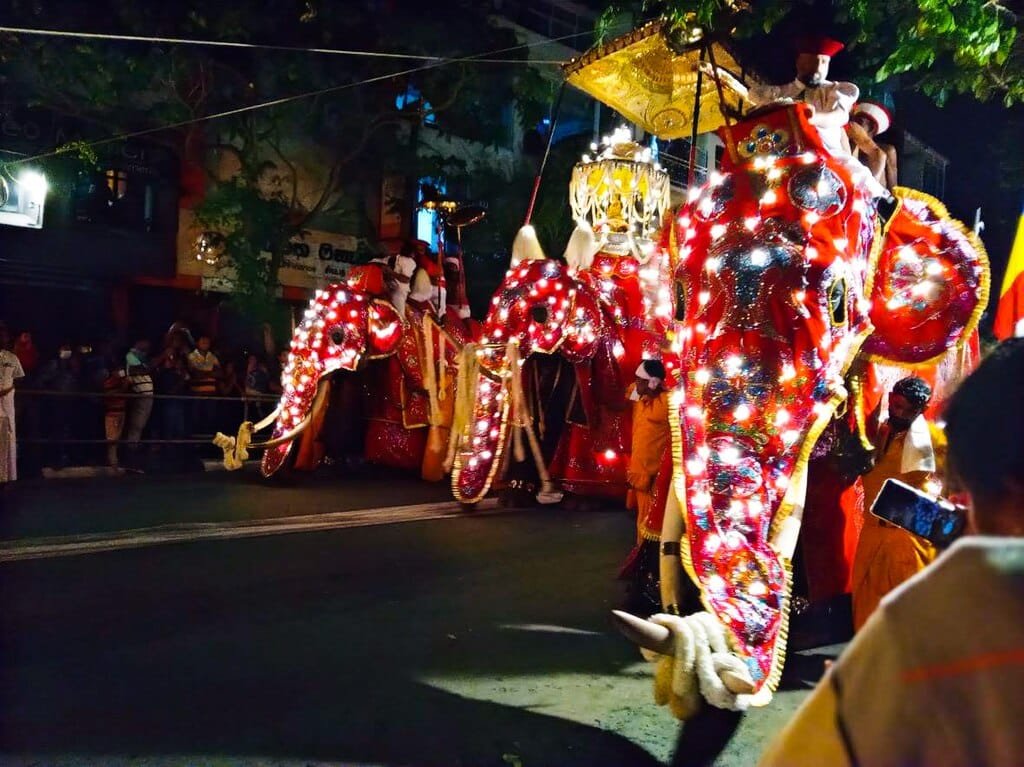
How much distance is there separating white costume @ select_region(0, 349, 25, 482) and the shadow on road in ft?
12.0

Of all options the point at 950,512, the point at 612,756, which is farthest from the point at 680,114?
the point at 950,512

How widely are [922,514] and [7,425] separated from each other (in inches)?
339

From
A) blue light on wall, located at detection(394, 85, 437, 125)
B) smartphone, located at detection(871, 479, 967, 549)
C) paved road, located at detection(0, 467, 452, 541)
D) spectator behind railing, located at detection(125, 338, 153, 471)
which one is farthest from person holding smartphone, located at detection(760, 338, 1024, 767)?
blue light on wall, located at detection(394, 85, 437, 125)

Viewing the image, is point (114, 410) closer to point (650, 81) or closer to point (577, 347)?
point (577, 347)

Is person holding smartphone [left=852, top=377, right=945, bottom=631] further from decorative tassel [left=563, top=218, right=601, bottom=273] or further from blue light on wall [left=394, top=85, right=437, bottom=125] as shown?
blue light on wall [left=394, top=85, right=437, bottom=125]

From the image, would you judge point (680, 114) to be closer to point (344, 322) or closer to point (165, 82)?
point (344, 322)

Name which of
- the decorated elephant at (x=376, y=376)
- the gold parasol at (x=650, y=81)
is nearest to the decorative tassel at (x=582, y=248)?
the gold parasol at (x=650, y=81)

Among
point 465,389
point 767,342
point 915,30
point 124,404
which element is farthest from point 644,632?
point 124,404

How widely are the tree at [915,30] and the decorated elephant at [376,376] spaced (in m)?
4.13

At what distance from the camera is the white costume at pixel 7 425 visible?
8.34 metres

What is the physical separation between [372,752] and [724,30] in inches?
142

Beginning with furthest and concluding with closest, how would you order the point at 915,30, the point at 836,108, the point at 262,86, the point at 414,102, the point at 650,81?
the point at 414,102 < the point at 262,86 < the point at 650,81 < the point at 915,30 < the point at 836,108

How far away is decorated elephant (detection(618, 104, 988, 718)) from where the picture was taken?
2609 millimetres

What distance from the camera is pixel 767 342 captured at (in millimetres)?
3127
